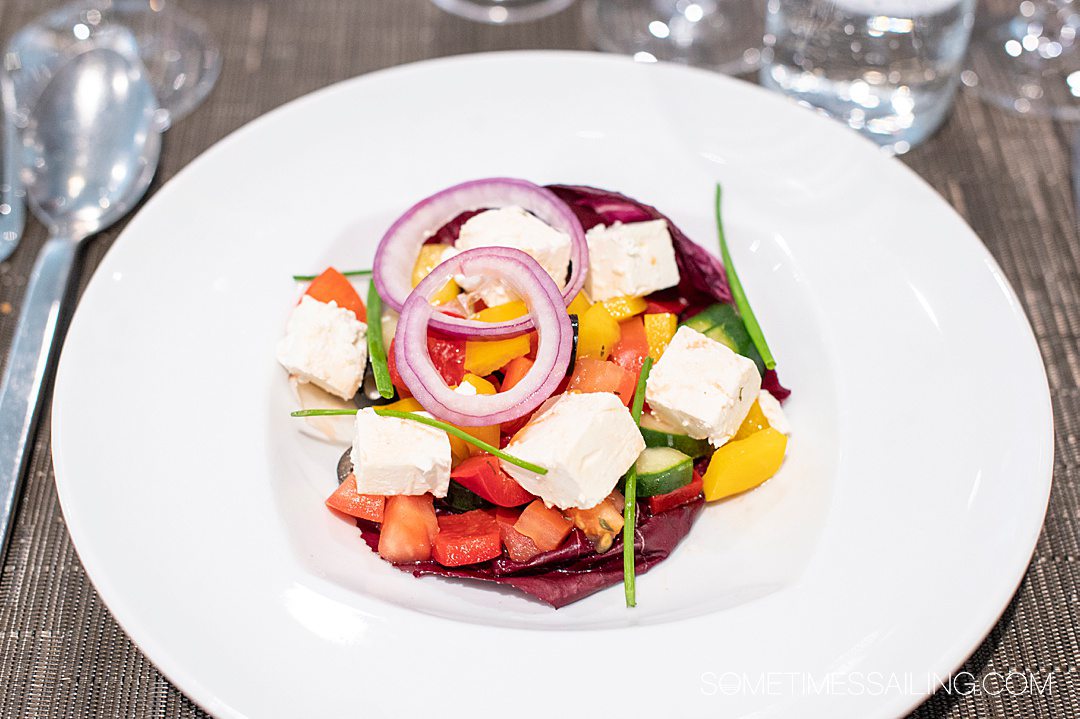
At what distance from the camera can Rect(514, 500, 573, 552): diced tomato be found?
2.13 metres

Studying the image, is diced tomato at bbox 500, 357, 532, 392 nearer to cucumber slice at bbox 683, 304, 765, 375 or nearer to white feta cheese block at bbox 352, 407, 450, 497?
white feta cheese block at bbox 352, 407, 450, 497

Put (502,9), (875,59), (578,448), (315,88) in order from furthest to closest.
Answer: (502,9)
(315,88)
(875,59)
(578,448)

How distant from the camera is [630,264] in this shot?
2424mm

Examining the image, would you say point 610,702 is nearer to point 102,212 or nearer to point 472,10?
point 102,212

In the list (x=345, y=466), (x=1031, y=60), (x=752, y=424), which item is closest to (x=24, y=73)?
(x=345, y=466)

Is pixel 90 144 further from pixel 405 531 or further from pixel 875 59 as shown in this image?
pixel 875 59

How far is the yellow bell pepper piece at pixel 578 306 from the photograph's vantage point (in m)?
2.35

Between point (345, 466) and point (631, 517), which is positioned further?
point (345, 466)

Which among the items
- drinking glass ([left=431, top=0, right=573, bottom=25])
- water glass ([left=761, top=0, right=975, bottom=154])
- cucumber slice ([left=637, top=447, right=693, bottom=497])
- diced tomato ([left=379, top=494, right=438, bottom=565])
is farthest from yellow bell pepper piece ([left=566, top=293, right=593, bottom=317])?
drinking glass ([left=431, top=0, right=573, bottom=25])

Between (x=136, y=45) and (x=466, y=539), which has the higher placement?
(x=136, y=45)

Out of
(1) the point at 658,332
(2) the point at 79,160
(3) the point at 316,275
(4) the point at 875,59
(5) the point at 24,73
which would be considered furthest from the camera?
(5) the point at 24,73

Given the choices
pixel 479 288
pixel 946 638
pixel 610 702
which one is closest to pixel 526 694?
pixel 610 702

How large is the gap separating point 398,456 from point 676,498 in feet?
2.18

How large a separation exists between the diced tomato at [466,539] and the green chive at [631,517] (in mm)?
295
